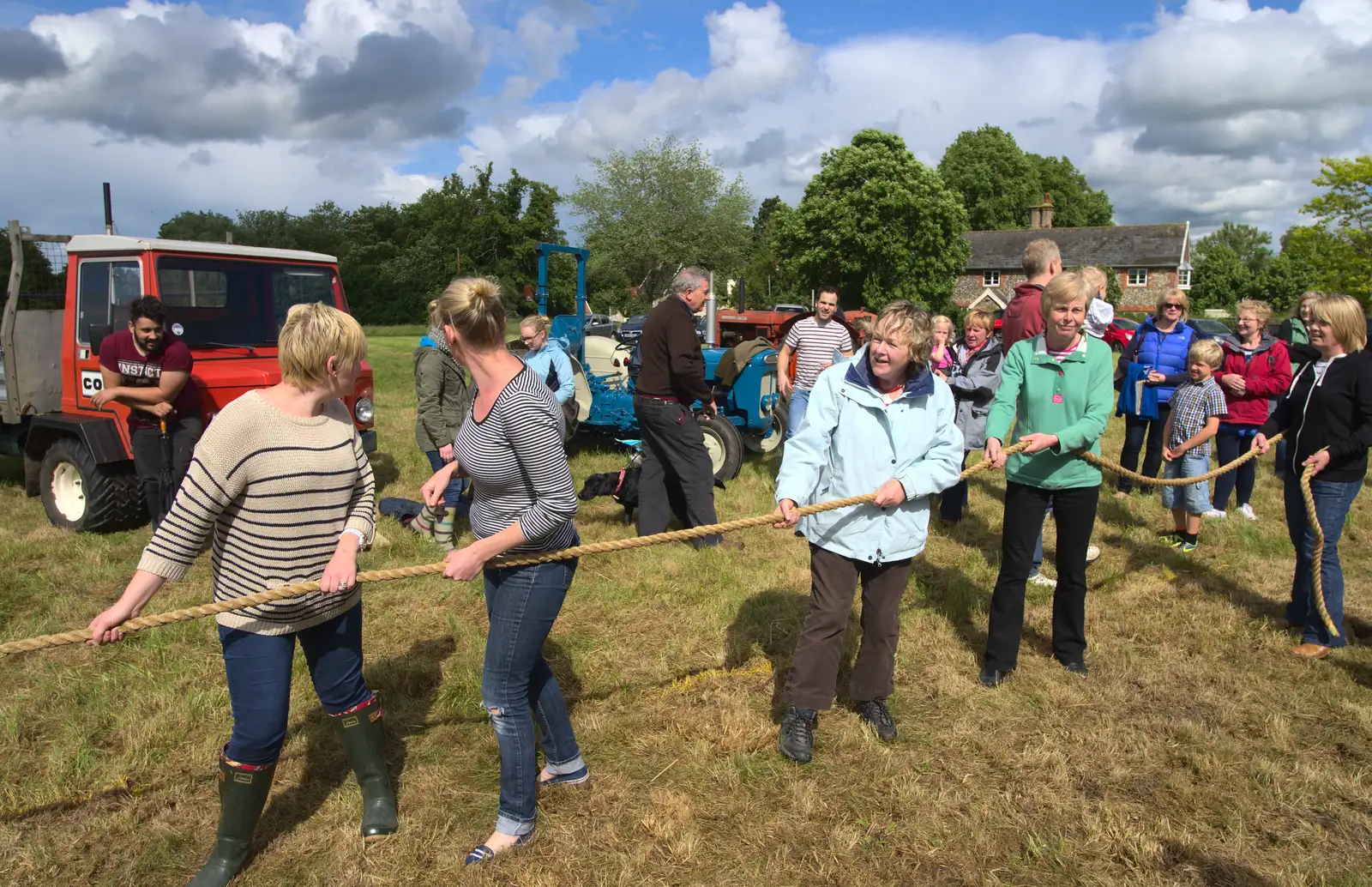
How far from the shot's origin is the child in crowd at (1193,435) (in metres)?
6.68

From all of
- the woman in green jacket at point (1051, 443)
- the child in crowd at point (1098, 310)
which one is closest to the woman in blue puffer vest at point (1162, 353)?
the child in crowd at point (1098, 310)

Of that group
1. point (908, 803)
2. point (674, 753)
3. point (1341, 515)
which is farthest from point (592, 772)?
point (1341, 515)

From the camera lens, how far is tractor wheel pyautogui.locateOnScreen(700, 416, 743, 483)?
28.1 feet

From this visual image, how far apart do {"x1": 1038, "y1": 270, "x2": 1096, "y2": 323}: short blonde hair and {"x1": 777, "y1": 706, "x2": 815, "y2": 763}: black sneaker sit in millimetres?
2172

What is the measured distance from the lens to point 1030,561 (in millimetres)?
4250

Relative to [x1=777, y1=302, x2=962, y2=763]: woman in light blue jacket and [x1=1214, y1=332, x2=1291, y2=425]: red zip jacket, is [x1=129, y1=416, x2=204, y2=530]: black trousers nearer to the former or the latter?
[x1=777, y1=302, x2=962, y2=763]: woman in light blue jacket

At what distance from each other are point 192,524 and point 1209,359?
6.96 metres

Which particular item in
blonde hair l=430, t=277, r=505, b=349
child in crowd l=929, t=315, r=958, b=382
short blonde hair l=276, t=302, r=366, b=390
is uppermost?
blonde hair l=430, t=277, r=505, b=349

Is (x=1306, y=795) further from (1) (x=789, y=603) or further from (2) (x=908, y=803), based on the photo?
(1) (x=789, y=603)

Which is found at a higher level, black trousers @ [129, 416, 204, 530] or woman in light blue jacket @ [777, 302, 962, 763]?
woman in light blue jacket @ [777, 302, 962, 763]

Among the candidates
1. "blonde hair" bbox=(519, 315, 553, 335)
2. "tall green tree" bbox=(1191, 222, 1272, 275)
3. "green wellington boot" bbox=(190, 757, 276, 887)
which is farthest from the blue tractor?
"tall green tree" bbox=(1191, 222, 1272, 275)

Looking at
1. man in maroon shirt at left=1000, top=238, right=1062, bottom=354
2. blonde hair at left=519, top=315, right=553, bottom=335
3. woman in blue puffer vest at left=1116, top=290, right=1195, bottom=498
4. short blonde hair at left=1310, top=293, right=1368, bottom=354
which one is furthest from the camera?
woman in blue puffer vest at left=1116, top=290, right=1195, bottom=498

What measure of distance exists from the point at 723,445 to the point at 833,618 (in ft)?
16.9

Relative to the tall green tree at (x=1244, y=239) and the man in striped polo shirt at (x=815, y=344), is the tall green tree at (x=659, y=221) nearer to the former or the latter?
the man in striped polo shirt at (x=815, y=344)
